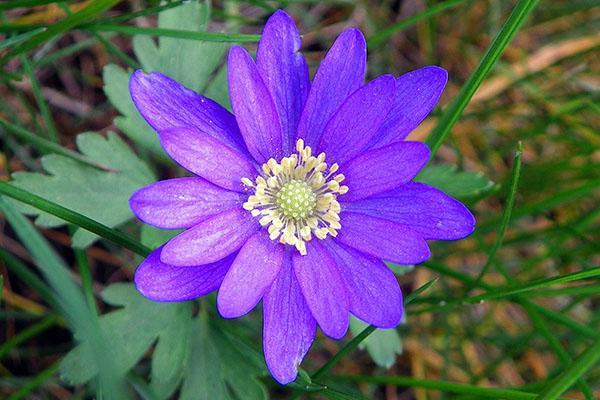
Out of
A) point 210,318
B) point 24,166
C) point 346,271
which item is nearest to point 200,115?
point 346,271

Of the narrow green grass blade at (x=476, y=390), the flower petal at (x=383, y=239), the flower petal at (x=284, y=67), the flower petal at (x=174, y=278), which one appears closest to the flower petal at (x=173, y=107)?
the flower petal at (x=284, y=67)

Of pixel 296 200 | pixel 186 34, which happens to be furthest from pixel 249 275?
pixel 186 34

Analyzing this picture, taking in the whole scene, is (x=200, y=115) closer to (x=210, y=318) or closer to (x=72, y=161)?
(x=72, y=161)

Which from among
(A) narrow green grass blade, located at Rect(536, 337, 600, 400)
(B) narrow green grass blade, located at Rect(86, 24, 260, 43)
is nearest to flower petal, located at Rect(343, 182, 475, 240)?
(A) narrow green grass blade, located at Rect(536, 337, 600, 400)

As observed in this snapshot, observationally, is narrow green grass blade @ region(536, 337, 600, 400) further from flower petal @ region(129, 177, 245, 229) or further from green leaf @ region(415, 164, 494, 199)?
flower petal @ region(129, 177, 245, 229)

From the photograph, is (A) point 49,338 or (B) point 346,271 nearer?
(B) point 346,271

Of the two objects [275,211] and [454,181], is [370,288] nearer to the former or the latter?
[275,211]
